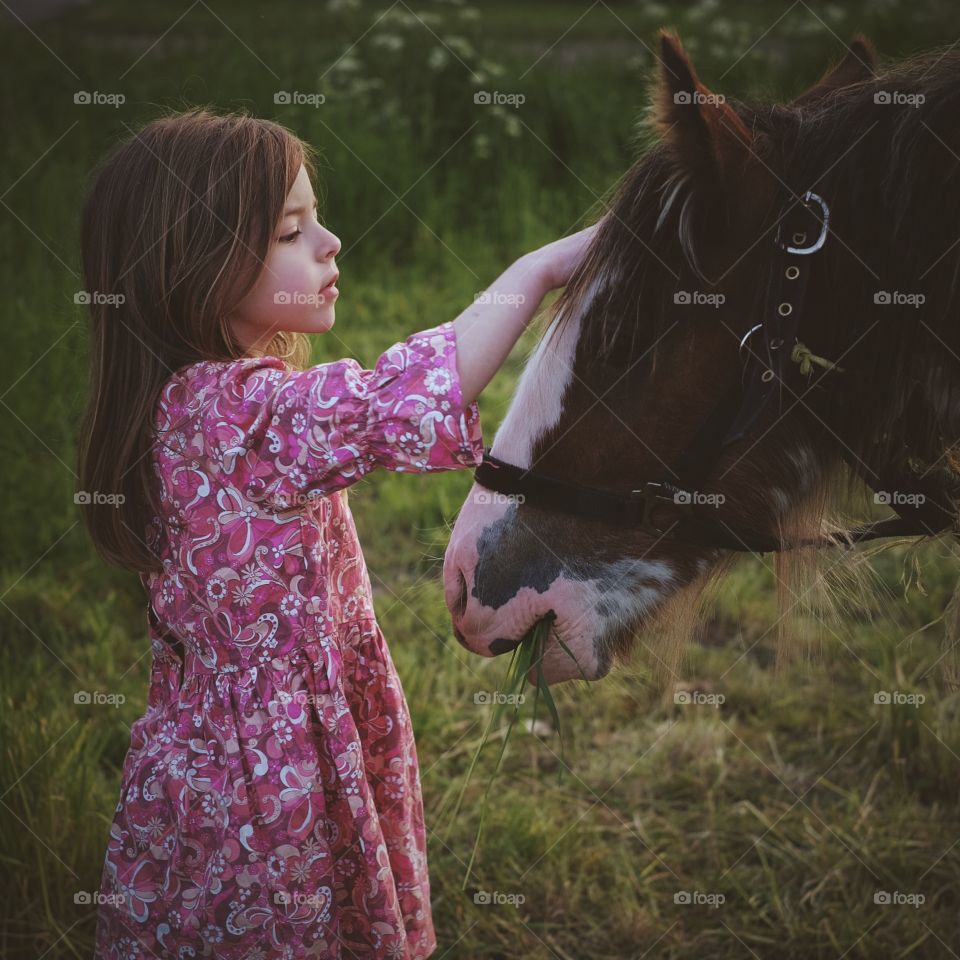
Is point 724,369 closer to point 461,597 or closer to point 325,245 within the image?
point 461,597

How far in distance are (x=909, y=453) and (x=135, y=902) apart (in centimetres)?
158

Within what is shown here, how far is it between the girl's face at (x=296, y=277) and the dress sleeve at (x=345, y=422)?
0.19 meters

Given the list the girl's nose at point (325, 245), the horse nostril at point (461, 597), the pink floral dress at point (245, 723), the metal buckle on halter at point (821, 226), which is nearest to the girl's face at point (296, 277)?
the girl's nose at point (325, 245)

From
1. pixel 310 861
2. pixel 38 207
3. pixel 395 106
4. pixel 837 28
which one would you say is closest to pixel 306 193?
pixel 310 861

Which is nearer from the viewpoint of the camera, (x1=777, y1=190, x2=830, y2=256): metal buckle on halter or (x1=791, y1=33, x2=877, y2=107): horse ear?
(x1=777, y1=190, x2=830, y2=256): metal buckle on halter

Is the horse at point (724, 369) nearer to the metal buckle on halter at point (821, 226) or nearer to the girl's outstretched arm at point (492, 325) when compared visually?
the metal buckle on halter at point (821, 226)

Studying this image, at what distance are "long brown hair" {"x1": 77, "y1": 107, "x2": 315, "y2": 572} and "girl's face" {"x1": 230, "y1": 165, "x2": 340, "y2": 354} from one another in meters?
0.02

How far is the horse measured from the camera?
1.52m

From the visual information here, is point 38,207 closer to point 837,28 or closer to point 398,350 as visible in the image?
point 398,350

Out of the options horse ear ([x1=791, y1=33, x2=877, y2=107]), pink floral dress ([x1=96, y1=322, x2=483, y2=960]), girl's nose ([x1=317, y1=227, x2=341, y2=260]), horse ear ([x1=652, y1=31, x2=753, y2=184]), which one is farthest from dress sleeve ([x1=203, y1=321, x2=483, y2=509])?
horse ear ([x1=791, y1=33, x2=877, y2=107])

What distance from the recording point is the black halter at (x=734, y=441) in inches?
60.4

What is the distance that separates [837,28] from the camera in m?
6.99

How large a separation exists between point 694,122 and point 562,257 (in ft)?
0.99

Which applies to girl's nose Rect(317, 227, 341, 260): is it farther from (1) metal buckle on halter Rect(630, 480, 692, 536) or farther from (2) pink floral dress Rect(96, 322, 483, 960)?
(1) metal buckle on halter Rect(630, 480, 692, 536)
